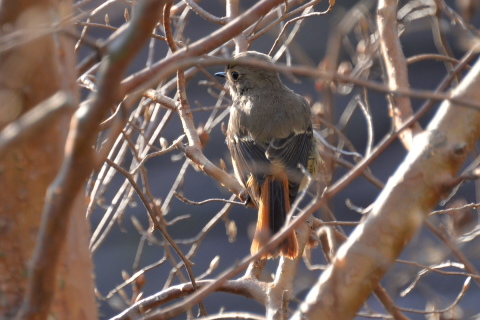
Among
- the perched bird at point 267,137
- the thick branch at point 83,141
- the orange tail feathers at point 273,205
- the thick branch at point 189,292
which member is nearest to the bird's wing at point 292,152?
the perched bird at point 267,137

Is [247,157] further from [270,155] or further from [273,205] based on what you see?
[273,205]

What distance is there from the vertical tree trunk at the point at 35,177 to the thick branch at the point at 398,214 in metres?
0.54

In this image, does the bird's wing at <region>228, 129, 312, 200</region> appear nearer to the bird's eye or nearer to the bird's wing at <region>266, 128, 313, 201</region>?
the bird's wing at <region>266, 128, 313, 201</region>

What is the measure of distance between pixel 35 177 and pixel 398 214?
32.2 inches

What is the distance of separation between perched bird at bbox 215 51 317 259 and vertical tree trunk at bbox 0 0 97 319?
88.4 inches

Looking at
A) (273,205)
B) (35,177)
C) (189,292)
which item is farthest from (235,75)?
(35,177)

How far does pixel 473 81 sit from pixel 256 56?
2.17 metres

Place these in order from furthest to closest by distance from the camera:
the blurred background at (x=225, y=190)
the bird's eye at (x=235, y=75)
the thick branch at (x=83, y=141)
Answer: the blurred background at (x=225, y=190)
the bird's eye at (x=235, y=75)
the thick branch at (x=83, y=141)

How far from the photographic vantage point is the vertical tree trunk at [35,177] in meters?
1.42

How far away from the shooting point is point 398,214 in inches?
66.9

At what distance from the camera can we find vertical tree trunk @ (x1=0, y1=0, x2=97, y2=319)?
142 centimetres

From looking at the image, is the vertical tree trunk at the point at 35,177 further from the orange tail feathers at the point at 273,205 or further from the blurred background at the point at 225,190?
the blurred background at the point at 225,190

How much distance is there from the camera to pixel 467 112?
1.76m

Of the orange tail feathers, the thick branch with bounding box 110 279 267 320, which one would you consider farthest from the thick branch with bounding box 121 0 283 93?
the orange tail feathers
